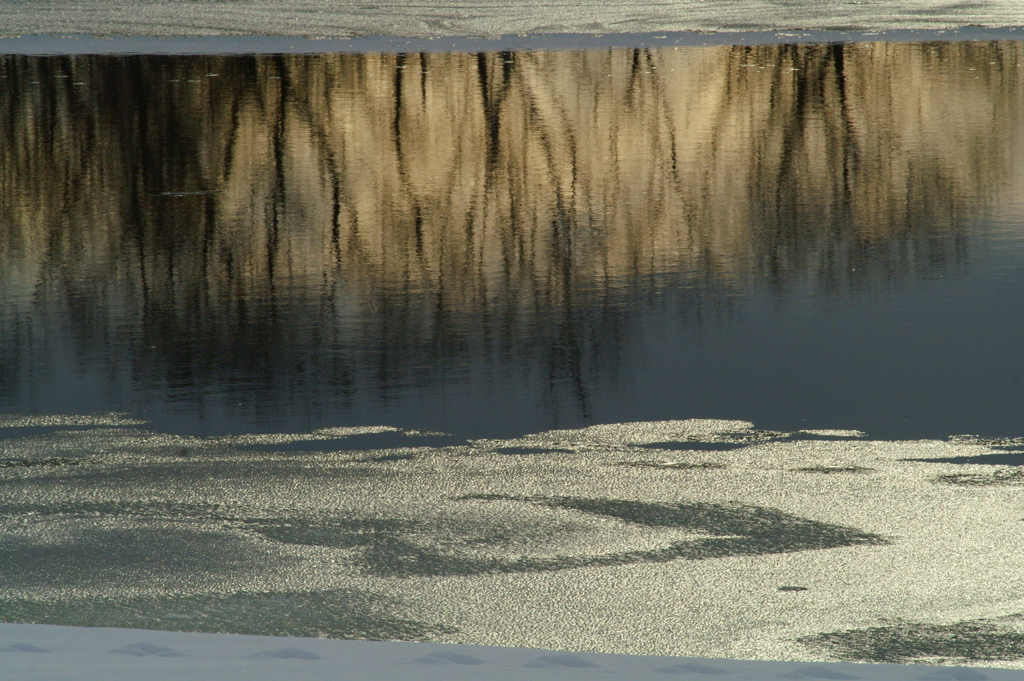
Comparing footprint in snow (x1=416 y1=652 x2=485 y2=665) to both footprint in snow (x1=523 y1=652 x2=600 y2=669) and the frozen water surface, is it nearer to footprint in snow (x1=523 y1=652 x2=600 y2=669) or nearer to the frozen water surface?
the frozen water surface

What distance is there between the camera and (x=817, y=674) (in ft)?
10.1

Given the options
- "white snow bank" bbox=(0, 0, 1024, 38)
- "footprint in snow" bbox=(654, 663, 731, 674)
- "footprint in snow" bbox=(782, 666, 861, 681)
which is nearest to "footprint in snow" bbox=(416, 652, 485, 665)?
"footprint in snow" bbox=(654, 663, 731, 674)

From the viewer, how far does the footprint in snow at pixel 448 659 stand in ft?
10.3

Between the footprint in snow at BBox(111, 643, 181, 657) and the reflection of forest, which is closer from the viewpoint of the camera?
the footprint in snow at BBox(111, 643, 181, 657)

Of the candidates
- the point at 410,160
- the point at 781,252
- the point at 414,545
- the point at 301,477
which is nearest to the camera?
the point at 414,545

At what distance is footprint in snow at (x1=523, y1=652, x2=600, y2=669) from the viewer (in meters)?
3.12

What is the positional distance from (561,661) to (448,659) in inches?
11.7

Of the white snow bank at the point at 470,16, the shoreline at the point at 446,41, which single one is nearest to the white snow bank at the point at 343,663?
the shoreline at the point at 446,41

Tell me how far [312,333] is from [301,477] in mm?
1700

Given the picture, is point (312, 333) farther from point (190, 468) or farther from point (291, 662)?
point (291, 662)

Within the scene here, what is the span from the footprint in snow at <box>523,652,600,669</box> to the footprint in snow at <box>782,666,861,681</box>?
0.51 meters

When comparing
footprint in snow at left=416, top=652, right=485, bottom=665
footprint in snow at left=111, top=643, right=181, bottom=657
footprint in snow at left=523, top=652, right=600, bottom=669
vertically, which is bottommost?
footprint in snow at left=523, top=652, right=600, bottom=669

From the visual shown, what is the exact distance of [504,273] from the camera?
707 cm

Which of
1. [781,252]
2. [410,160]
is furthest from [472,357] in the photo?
[410,160]
